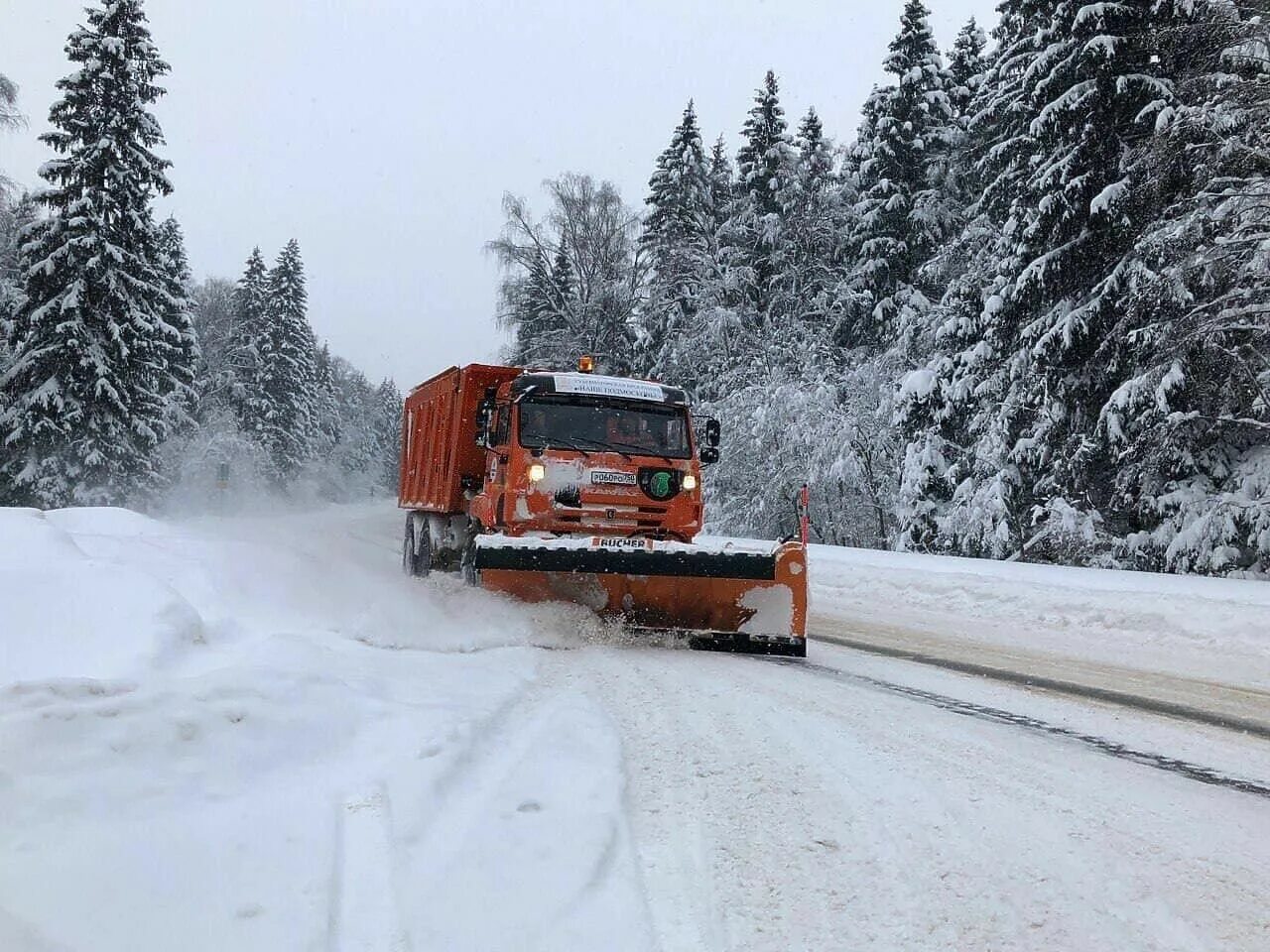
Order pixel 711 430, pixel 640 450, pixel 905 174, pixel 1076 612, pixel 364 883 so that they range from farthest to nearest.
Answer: pixel 905 174 → pixel 711 430 → pixel 1076 612 → pixel 640 450 → pixel 364 883

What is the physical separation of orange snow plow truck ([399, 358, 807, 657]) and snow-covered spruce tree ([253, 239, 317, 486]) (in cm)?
4711

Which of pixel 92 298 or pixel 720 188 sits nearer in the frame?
pixel 92 298

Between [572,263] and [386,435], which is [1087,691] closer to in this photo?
[572,263]

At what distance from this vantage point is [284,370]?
56.0 m

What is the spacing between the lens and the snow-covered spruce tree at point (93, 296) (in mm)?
26406

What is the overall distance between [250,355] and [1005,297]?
47.7 m

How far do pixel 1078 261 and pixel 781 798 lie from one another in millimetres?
15887

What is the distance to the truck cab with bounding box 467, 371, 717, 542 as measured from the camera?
9055mm

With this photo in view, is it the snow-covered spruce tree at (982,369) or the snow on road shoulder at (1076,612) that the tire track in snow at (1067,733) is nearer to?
the snow on road shoulder at (1076,612)

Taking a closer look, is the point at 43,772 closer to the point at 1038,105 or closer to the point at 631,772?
the point at 631,772

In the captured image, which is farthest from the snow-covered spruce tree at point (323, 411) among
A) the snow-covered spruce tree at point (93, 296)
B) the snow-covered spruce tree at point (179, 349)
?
the snow-covered spruce tree at point (93, 296)

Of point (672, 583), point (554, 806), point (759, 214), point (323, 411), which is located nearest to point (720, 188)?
point (759, 214)

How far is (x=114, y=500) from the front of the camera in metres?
27.7

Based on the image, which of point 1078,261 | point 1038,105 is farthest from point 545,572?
point 1038,105
